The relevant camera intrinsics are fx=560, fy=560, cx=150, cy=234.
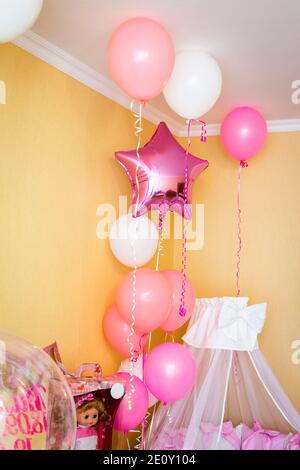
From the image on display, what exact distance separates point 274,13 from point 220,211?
1.80 meters

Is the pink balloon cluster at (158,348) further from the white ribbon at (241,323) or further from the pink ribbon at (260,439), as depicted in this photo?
the pink ribbon at (260,439)

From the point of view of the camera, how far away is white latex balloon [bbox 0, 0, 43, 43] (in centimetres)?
169

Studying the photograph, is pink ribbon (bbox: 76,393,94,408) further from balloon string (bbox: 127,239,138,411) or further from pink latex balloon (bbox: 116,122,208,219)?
pink latex balloon (bbox: 116,122,208,219)

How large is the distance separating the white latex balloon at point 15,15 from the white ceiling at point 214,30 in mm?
462

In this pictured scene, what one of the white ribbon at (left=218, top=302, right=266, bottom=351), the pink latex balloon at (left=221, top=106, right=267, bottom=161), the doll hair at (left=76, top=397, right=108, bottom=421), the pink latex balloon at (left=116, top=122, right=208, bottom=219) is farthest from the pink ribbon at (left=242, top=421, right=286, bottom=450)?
the pink latex balloon at (left=221, top=106, right=267, bottom=161)

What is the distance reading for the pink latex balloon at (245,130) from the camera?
3.14 meters

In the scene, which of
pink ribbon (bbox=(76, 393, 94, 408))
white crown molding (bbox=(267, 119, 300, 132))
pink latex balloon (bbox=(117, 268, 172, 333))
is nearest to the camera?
pink ribbon (bbox=(76, 393, 94, 408))

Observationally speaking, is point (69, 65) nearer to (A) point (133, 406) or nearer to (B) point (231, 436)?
(A) point (133, 406)

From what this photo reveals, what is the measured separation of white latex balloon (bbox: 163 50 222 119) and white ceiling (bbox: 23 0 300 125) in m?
0.08

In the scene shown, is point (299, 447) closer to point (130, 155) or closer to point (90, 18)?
point (130, 155)

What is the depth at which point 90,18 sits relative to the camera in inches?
90.8

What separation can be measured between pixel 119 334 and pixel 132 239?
1.62ft
